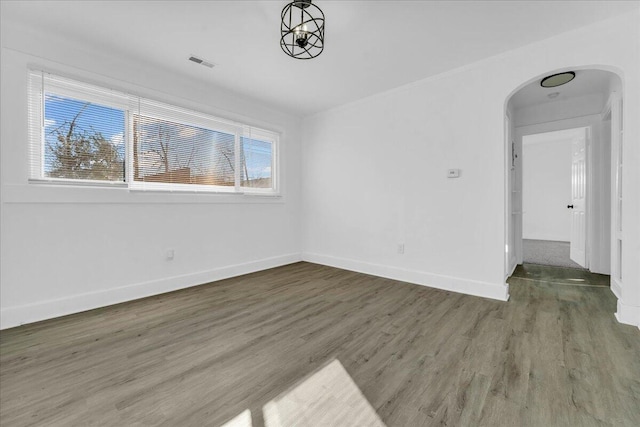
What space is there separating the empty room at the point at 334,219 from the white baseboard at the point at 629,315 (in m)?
0.02

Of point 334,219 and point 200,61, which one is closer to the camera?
point 200,61

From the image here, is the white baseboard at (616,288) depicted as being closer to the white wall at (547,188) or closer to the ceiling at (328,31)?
the ceiling at (328,31)

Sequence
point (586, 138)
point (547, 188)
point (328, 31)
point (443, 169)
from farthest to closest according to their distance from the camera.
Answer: point (547, 188) < point (586, 138) < point (443, 169) < point (328, 31)

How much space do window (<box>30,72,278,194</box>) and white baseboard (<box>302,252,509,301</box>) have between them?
1.91 m

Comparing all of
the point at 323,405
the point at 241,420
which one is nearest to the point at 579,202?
the point at 323,405

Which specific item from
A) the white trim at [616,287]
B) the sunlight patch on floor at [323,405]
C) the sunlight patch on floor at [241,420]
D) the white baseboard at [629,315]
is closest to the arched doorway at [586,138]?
the white trim at [616,287]

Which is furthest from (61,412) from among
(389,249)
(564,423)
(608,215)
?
(608,215)

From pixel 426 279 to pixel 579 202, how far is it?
3.28 meters

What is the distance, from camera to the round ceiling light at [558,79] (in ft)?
9.87

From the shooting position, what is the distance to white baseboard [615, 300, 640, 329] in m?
2.26

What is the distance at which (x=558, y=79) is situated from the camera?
3.16m

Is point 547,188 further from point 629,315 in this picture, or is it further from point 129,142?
point 129,142

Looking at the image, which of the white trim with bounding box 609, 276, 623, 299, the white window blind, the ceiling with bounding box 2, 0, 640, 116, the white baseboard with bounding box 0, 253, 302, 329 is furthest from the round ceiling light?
the white window blind

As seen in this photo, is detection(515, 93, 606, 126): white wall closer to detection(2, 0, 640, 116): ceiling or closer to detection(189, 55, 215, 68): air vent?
detection(2, 0, 640, 116): ceiling
